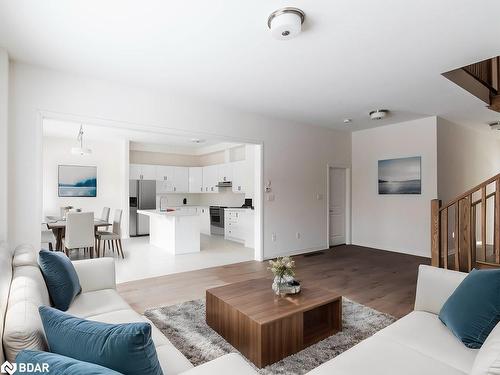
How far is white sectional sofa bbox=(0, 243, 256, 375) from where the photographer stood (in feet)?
3.70

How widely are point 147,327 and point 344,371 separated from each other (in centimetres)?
103

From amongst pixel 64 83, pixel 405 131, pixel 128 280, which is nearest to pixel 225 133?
pixel 64 83

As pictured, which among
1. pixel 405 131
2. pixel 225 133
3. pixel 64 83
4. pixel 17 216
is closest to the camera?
pixel 17 216

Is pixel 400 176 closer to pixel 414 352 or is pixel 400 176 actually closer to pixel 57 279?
pixel 414 352

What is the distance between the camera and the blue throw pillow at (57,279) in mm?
2119

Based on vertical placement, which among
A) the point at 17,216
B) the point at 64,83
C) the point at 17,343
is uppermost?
the point at 64,83

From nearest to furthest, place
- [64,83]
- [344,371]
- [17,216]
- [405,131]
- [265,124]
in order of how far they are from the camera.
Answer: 1. [344,371]
2. [17,216]
3. [64,83]
4. [265,124]
5. [405,131]

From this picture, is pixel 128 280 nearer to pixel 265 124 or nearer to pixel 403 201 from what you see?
pixel 265 124

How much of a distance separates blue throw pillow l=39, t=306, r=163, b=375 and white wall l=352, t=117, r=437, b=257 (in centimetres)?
594

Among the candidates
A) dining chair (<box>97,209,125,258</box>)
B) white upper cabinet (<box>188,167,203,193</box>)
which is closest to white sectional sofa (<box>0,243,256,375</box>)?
dining chair (<box>97,209,125,258</box>)

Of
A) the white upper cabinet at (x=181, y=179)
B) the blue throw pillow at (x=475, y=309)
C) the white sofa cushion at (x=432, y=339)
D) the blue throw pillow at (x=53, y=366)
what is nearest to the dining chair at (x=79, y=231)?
the white upper cabinet at (x=181, y=179)

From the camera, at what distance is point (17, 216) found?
3268 millimetres

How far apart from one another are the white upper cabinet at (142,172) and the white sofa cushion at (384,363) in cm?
787

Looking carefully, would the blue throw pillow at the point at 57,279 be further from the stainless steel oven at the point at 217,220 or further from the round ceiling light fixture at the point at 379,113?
the stainless steel oven at the point at 217,220
